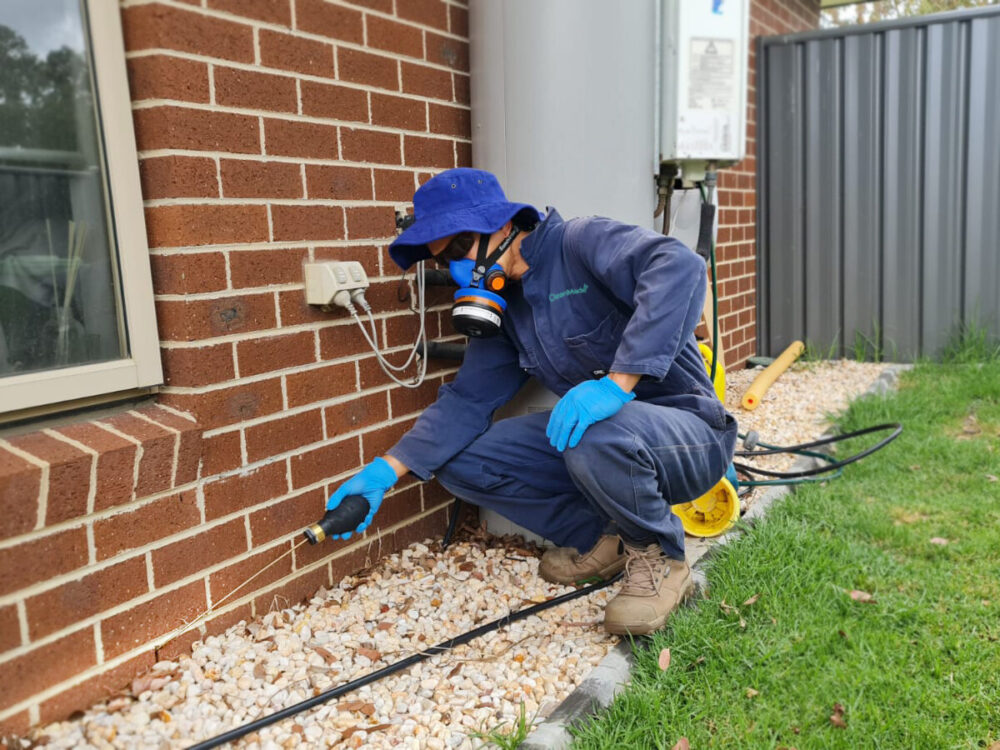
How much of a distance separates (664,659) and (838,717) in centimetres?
46

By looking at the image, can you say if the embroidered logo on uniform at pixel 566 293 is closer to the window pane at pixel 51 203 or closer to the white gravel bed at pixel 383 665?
the white gravel bed at pixel 383 665

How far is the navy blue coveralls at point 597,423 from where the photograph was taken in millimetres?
2564

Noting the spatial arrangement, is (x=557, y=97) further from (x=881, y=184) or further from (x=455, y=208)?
(x=881, y=184)

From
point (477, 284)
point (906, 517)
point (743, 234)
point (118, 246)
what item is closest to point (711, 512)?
point (906, 517)

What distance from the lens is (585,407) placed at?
2.52 m

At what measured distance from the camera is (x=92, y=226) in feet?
7.77

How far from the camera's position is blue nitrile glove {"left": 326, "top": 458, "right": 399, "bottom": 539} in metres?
2.71

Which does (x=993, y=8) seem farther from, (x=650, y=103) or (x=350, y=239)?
(x=350, y=239)

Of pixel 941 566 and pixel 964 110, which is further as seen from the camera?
pixel 964 110

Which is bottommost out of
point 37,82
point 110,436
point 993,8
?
point 110,436

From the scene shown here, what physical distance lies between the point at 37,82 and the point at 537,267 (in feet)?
4.86

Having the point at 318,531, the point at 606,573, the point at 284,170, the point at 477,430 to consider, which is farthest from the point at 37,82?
the point at 606,573

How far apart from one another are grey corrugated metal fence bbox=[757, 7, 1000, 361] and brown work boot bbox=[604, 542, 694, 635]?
4679 mm

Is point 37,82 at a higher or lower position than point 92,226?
higher
